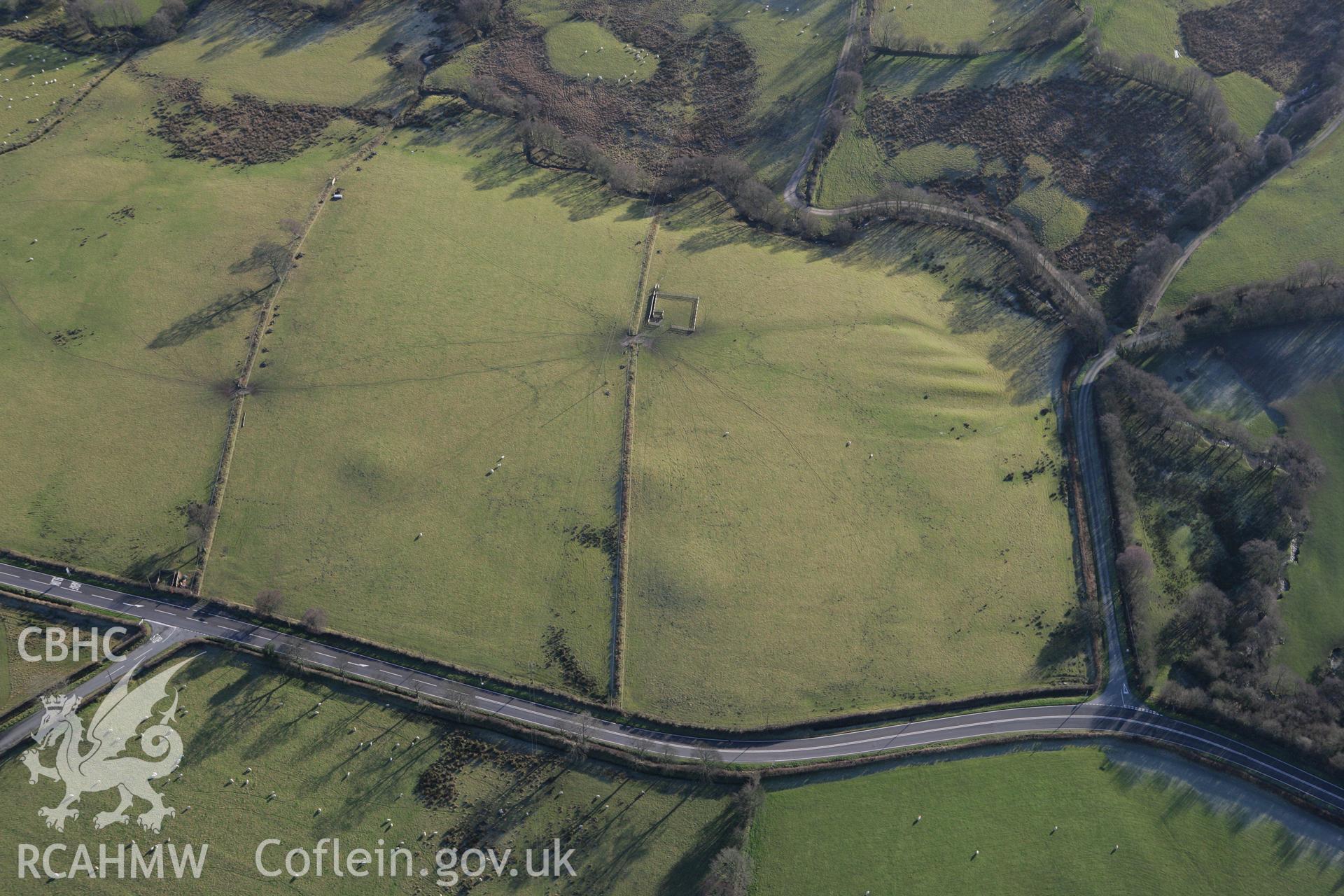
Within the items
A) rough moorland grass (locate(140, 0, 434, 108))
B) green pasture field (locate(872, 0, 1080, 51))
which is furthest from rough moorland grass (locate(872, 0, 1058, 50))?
rough moorland grass (locate(140, 0, 434, 108))

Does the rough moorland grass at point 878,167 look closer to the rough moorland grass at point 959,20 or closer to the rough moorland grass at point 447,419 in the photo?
the rough moorland grass at point 959,20

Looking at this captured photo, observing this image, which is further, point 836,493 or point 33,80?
point 33,80

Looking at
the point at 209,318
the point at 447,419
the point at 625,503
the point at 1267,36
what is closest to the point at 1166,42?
the point at 1267,36

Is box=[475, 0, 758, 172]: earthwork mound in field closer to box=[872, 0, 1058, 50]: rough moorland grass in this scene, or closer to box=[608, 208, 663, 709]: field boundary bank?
box=[608, 208, 663, 709]: field boundary bank

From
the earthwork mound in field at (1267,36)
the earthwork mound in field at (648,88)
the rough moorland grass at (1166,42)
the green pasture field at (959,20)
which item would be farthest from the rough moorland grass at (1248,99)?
the earthwork mound in field at (648,88)

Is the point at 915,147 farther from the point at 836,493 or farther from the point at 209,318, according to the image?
the point at 209,318

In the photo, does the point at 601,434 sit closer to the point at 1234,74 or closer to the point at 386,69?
the point at 386,69

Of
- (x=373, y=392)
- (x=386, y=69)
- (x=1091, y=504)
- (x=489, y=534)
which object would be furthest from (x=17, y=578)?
(x=1091, y=504)
